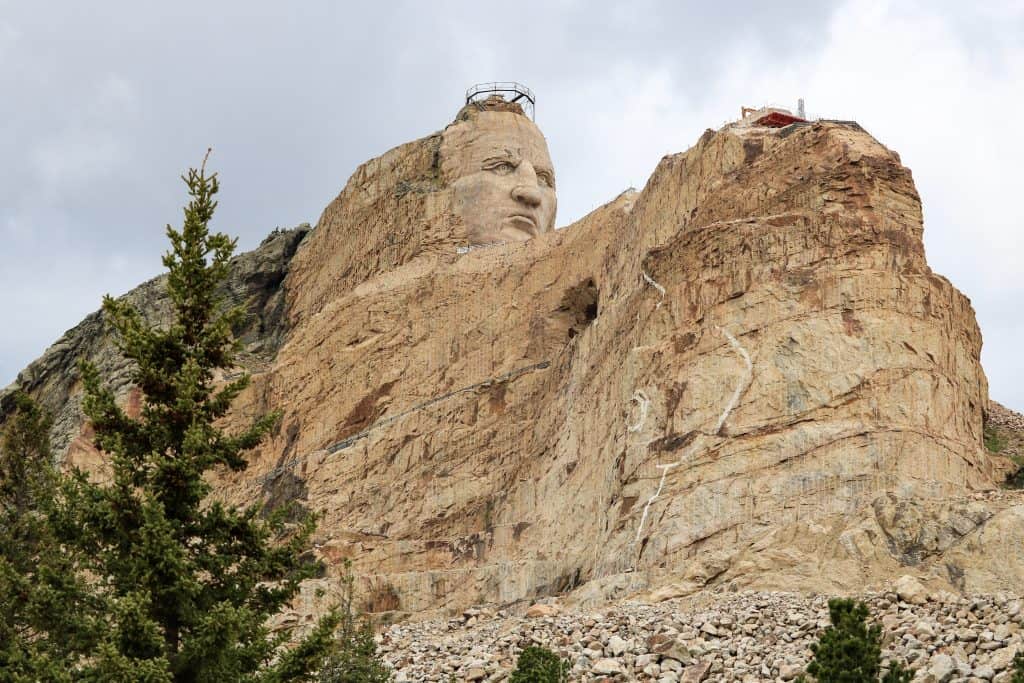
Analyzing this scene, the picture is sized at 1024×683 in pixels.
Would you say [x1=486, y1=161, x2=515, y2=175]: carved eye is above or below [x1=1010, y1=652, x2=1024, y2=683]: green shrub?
above

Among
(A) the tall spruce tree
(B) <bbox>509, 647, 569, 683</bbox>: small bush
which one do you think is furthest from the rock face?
(B) <bbox>509, 647, 569, 683</bbox>: small bush

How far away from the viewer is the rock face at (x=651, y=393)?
27859mm

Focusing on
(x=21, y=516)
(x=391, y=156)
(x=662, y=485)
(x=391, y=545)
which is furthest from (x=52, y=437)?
(x=662, y=485)

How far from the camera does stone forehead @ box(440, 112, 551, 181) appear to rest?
4403 centimetres

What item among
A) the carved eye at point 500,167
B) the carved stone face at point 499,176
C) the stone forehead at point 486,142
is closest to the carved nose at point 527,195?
the carved stone face at point 499,176

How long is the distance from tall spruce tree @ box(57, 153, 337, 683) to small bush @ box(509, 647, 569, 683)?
140 inches

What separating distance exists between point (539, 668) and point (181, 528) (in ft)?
17.8

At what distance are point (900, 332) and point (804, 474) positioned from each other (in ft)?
10.4

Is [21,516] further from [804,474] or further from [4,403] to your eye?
[4,403]

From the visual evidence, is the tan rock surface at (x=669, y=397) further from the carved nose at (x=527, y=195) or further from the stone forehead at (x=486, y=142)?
the stone forehead at (x=486, y=142)

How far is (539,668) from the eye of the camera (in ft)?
75.9

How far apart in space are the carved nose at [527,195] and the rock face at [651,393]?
116 cm

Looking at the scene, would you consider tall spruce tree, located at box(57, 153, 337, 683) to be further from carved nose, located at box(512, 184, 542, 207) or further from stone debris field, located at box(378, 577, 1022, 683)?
carved nose, located at box(512, 184, 542, 207)

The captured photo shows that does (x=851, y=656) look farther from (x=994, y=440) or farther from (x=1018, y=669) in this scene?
(x=994, y=440)
